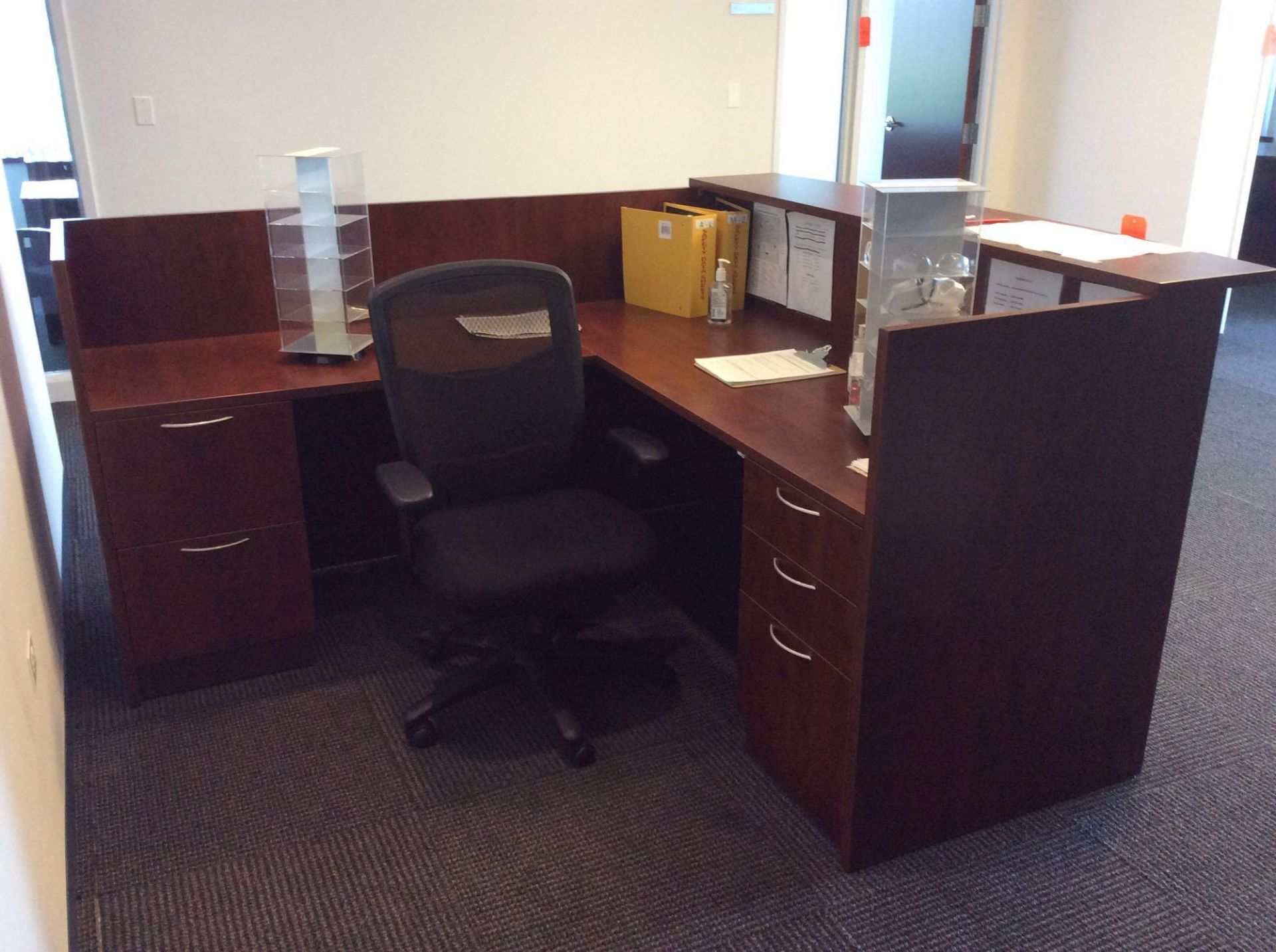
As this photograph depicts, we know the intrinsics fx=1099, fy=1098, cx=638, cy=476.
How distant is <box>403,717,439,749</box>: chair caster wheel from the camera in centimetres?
220

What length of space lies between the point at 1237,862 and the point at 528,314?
161 cm

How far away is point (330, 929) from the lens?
1752mm

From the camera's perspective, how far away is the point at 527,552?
208 centimetres

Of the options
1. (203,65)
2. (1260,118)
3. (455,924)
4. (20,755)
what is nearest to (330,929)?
(455,924)

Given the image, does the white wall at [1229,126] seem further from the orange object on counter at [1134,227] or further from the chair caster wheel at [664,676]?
the chair caster wheel at [664,676]

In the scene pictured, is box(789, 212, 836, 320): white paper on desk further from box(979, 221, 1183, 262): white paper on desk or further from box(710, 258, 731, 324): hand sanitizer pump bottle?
box(979, 221, 1183, 262): white paper on desk

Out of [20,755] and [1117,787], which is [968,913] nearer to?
[1117,787]

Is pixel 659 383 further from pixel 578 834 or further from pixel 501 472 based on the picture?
pixel 578 834

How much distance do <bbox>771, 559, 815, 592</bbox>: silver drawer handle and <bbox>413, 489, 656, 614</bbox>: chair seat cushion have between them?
0.30m

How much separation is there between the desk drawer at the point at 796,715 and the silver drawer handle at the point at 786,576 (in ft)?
0.34

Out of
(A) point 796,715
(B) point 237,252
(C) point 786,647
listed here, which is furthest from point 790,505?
(B) point 237,252

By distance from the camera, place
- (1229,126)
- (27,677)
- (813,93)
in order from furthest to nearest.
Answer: (813,93), (1229,126), (27,677)

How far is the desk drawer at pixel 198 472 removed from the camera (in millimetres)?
2158

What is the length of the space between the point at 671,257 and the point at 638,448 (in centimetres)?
79
